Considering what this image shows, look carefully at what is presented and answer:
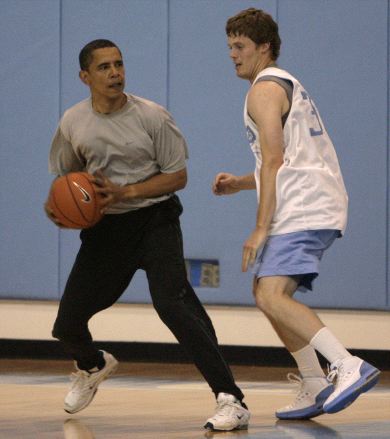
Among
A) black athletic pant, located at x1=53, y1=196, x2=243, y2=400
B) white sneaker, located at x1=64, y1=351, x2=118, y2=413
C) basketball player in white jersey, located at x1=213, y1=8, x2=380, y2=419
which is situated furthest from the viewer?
white sneaker, located at x1=64, y1=351, x2=118, y2=413

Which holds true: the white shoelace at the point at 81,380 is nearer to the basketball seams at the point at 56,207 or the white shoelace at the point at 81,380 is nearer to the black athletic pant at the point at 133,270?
the black athletic pant at the point at 133,270

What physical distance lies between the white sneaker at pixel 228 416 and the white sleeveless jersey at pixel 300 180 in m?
0.69

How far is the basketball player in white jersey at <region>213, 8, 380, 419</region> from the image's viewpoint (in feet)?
15.4

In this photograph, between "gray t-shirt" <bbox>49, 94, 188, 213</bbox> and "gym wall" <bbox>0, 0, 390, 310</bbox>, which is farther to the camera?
"gym wall" <bbox>0, 0, 390, 310</bbox>

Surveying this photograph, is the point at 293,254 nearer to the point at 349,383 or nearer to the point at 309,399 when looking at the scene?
the point at 349,383

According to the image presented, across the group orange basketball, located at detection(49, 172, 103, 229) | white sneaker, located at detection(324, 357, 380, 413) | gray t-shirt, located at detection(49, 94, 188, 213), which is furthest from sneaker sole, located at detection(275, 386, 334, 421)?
orange basketball, located at detection(49, 172, 103, 229)

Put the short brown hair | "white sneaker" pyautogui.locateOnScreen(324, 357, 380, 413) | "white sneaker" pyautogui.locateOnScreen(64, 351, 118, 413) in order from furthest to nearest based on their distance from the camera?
"white sneaker" pyautogui.locateOnScreen(64, 351, 118, 413) → the short brown hair → "white sneaker" pyautogui.locateOnScreen(324, 357, 380, 413)

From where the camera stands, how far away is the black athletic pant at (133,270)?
16.3 ft

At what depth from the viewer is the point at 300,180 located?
4.81m

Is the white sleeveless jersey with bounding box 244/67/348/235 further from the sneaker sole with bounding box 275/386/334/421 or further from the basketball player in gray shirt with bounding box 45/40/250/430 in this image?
the sneaker sole with bounding box 275/386/334/421

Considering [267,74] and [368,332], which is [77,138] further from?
[368,332]

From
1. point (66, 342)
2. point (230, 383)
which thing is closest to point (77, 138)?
point (66, 342)

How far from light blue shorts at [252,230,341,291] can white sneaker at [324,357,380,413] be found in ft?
1.28

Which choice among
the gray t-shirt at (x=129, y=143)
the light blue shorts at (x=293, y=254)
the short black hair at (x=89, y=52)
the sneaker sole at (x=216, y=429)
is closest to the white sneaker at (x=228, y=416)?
the sneaker sole at (x=216, y=429)
